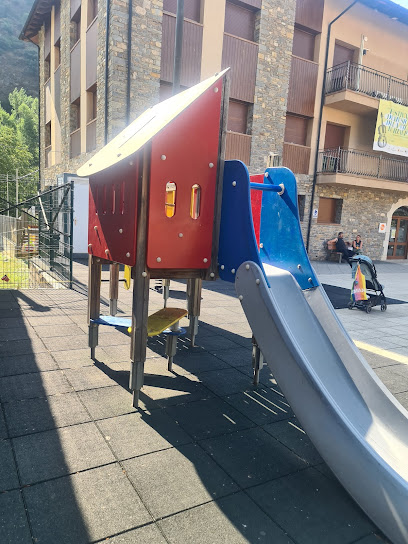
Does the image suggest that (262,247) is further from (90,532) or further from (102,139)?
(102,139)

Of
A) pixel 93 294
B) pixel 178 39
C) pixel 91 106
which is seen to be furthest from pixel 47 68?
pixel 93 294

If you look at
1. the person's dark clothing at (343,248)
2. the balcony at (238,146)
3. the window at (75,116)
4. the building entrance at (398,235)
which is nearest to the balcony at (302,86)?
the balcony at (238,146)

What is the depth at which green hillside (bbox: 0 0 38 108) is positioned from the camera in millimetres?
67312

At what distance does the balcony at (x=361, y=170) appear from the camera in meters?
16.9

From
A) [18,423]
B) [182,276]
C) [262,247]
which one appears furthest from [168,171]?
[18,423]

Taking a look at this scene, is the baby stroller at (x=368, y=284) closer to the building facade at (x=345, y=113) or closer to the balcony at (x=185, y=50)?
the balcony at (x=185, y=50)

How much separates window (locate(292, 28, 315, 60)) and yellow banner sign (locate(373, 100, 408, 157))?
3.80 m

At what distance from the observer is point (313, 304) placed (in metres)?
3.29

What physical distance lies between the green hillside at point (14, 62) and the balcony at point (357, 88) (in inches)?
2375

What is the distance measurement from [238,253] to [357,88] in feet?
55.1

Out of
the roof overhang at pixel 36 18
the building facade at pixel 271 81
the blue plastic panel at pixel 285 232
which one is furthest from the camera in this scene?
the roof overhang at pixel 36 18

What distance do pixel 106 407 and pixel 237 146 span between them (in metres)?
12.8

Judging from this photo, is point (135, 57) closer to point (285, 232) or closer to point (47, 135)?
point (285, 232)

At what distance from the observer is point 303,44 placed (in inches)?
640
